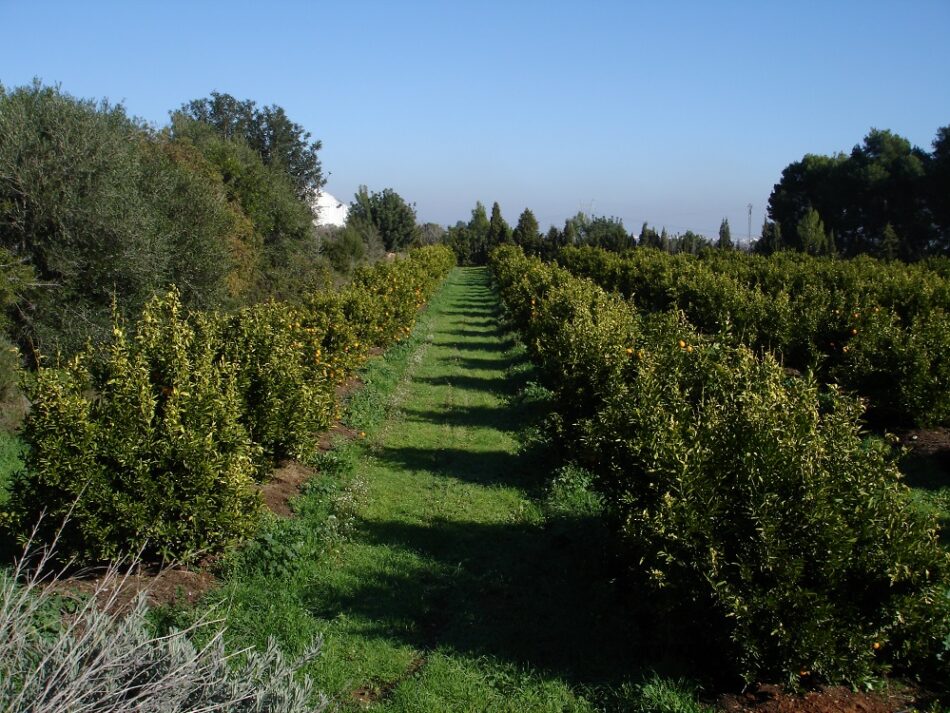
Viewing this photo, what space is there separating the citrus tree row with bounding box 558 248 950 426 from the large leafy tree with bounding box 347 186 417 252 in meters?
39.5

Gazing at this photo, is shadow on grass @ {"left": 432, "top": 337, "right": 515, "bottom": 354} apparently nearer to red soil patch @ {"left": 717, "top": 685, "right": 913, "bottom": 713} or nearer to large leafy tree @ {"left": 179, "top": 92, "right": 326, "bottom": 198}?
red soil patch @ {"left": 717, "top": 685, "right": 913, "bottom": 713}

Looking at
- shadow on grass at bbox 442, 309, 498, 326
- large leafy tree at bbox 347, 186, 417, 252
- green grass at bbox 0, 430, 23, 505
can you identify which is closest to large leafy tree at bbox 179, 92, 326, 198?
large leafy tree at bbox 347, 186, 417, 252

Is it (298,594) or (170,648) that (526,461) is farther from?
(170,648)

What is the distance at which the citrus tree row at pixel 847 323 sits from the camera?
966 centimetres

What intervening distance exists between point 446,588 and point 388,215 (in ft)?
194

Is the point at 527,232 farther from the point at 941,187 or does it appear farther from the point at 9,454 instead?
the point at 9,454

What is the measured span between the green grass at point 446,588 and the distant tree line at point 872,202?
39.5 meters

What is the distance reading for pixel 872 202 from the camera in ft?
172

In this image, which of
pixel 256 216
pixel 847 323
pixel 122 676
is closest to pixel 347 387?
pixel 847 323

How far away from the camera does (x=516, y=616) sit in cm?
553

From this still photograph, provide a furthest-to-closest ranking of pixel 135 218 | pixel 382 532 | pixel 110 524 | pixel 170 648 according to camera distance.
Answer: pixel 135 218, pixel 382 532, pixel 110 524, pixel 170 648

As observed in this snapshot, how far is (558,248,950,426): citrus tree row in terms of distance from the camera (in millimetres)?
9664

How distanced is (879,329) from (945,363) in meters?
1.25

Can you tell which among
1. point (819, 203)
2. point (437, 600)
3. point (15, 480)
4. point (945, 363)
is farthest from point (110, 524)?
point (819, 203)
